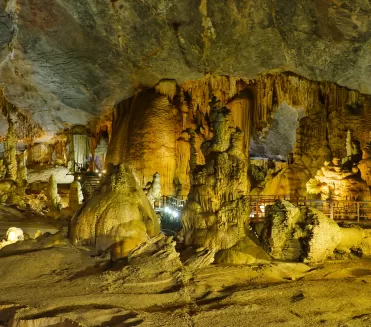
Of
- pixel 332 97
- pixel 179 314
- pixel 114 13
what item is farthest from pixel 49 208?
pixel 179 314

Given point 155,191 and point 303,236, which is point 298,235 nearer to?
point 303,236

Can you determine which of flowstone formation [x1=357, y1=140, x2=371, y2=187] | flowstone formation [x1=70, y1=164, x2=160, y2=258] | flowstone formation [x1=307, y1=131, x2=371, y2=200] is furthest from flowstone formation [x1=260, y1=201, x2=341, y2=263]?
flowstone formation [x1=357, y1=140, x2=371, y2=187]

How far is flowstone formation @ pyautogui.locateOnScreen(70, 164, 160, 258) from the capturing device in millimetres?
7008

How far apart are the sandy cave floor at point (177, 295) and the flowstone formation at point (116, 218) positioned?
0.43m

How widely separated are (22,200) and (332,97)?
13.7 meters

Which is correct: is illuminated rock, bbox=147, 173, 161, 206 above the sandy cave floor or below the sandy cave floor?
above

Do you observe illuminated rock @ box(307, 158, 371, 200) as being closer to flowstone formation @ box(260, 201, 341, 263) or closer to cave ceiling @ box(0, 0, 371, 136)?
cave ceiling @ box(0, 0, 371, 136)

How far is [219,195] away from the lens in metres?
7.86

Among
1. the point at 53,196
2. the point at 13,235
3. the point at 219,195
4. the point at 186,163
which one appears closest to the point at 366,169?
the point at 186,163

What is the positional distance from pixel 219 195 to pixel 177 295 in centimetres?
309

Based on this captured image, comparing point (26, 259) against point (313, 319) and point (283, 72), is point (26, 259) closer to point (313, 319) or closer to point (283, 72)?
point (313, 319)

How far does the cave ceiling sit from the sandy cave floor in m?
8.65

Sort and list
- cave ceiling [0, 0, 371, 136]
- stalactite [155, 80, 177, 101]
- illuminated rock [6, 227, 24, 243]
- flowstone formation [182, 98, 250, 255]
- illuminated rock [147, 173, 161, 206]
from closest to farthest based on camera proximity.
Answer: flowstone formation [182, 98, 250, 255], illuminated rock [6, 227, 24, 243], cave ceiling [0, 0, 371, 136], illuminated rock [147, 173, 161, 206], stalactite [155, 80, 177, 101]

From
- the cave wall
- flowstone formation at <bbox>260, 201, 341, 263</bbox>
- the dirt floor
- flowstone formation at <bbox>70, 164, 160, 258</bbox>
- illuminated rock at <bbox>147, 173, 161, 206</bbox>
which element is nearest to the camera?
the dirt floor
